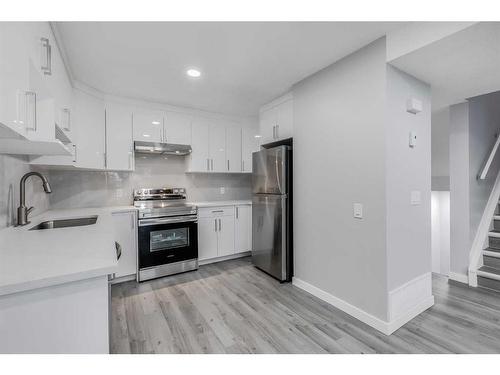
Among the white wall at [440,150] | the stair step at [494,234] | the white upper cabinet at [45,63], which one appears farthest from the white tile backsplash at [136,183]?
the stair step at [494,234]

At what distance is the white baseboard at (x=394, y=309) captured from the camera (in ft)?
6.03

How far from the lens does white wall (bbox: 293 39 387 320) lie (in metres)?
1.87

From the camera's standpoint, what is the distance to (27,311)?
847mm

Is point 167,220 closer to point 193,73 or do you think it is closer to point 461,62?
point 193,73

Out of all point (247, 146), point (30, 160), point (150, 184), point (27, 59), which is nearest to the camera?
point (27, 59)

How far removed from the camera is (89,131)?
2691 mm

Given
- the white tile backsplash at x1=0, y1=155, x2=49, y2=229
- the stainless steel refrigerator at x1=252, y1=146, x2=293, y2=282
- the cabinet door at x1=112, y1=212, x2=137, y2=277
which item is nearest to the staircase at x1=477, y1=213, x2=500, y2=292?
the stainless steel refrigerator at x1=252, y1=146, x2=293, y2=282

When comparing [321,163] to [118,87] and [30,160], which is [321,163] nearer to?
[118,87]

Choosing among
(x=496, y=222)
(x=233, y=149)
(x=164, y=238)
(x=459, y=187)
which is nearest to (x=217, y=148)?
(x=233, y=149)

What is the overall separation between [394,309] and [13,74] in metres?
2.75

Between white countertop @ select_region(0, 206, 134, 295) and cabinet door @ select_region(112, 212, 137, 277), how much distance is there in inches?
49.3

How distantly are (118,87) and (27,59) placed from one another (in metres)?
1.78

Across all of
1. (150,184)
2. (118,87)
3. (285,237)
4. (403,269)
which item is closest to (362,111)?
(403,269)

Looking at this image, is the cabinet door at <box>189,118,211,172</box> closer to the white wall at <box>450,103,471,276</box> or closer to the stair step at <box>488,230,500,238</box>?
the white wall at <box>450,103,471,276</box>
